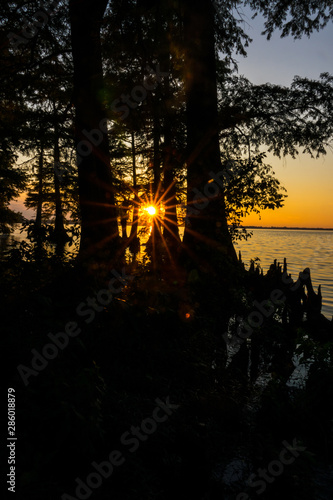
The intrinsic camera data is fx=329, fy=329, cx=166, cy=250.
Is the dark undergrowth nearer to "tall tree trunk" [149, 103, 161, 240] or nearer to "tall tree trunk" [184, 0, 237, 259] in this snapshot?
"tall tree trunk" [184, 0, 237, 259]

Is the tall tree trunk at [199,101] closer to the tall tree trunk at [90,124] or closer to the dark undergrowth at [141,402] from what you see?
the tall tree trunk at [90,124]

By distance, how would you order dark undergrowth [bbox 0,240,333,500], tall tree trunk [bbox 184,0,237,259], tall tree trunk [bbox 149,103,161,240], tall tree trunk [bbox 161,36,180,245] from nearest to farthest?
dark undergrowth [bbox 0,240,333,500]
tall tree trunk [bbox 149,103,161,240]
tall tree trunk [bbox 184,0,237,259]
tall tree trunk [bbox 161,36,180,245]

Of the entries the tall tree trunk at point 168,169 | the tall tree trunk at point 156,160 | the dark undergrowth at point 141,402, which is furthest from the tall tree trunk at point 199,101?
the dark undergrowth at point 141,402

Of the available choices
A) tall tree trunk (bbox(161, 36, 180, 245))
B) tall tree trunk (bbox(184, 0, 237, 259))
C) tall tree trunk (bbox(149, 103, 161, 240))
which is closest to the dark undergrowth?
tall tree trunk (bbox(184, 0, 237, 259))

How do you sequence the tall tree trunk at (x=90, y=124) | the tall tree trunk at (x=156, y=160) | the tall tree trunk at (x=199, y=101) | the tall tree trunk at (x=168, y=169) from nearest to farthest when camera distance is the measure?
the tall tree trunk at (x=90, y=124)
the tall tree trunk at (x=156, y=160)
the tall tree trunk at (x=199, y=101)
the tall tree trunk at (x=168, y=169)

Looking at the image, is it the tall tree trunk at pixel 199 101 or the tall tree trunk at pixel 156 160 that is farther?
the tall tree trunk at pixel 199 101

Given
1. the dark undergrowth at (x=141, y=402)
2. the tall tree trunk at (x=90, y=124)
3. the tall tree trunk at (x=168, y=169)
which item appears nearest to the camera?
the dark undergrowth at (x=141, y=402)

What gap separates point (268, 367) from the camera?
22.0 feet

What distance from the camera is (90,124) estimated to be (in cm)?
851

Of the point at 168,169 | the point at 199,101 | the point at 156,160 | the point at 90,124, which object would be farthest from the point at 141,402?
the point at 168,169

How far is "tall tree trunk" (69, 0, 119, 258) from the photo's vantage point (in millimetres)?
8461

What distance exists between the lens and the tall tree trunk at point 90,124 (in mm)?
8461

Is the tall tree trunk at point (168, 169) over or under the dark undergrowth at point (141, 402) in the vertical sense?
over

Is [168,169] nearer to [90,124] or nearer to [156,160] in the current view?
[156,160]
